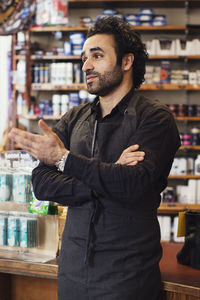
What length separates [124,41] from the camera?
1896mm

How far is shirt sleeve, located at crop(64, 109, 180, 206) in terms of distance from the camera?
158cm

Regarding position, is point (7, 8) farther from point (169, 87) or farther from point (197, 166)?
point (197, 166)

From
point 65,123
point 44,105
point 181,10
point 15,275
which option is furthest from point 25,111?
point 65,123

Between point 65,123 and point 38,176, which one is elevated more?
point 65,123

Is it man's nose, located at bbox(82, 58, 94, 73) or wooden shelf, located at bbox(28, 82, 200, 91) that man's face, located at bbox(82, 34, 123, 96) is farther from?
wooden shelf, located at bbox(28, 82, 200, 91)

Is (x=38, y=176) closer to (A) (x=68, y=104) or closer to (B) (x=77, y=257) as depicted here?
(B) (x=77, y=257)

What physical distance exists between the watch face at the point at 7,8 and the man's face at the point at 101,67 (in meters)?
1.67

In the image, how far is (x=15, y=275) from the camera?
2.43 metres

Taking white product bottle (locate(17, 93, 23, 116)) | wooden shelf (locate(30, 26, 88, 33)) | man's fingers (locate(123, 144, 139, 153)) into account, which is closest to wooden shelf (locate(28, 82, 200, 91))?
white product bottle (locate(17, 93, 23, 116))

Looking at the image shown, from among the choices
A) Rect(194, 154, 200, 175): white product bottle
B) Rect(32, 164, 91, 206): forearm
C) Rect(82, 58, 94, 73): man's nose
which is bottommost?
Rect(194, 154, 200, 175): white product bottle

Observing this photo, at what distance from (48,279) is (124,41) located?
1.26m

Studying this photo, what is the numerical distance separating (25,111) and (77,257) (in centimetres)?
388

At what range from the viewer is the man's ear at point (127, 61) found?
190cm

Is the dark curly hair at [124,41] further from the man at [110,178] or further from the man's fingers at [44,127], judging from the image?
the man's fingers at [44,127]
